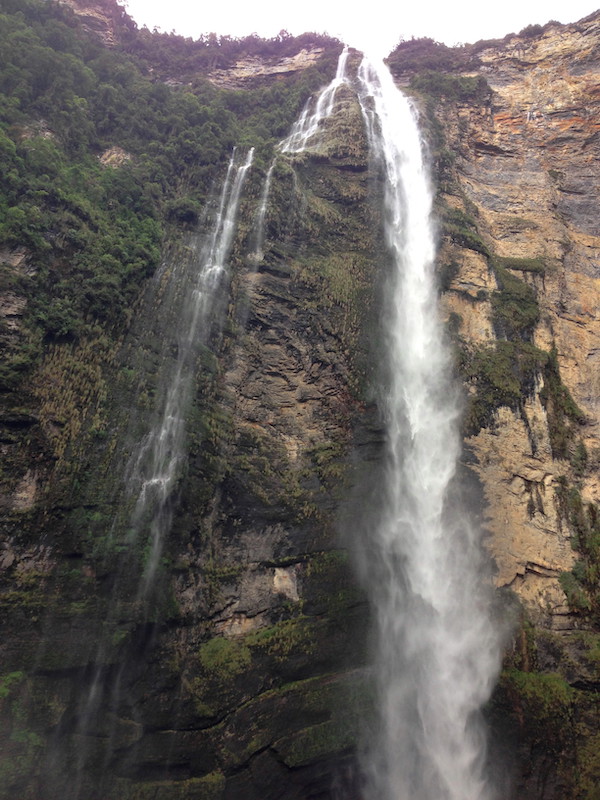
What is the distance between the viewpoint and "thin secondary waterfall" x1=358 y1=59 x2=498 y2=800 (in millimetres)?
10812

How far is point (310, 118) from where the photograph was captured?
21875mm

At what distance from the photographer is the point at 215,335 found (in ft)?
44.9

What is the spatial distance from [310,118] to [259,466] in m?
16.2

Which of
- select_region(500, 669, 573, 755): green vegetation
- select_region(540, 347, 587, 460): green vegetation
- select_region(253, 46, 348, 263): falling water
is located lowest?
select_region(500, 669, 573, 755): green vegetation

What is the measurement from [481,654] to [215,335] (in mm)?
9765

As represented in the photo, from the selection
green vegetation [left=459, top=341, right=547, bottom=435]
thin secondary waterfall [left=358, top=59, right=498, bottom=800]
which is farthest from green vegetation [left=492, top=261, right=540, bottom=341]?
thin secondary waterfall [left=358, top=59, right=498, bottom=800]

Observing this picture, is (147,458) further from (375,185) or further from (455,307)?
(375,185)

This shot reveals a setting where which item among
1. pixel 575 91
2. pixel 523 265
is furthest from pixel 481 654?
pixel 575 91

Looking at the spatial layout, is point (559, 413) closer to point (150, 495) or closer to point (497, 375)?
point (497, 375)

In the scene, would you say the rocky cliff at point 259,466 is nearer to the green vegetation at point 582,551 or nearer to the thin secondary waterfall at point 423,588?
the green vegetation at point 582,551

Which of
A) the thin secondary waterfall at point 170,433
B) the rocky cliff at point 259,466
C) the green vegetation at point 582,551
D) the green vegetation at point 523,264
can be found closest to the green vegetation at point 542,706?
the rocky cliff at point 259,466

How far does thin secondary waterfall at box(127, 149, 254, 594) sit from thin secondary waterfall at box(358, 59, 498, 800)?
4.91 metres

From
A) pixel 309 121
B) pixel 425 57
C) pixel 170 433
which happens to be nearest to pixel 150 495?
pixel 170 433

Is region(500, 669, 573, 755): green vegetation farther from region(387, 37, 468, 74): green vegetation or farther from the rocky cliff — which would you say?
region(387, 37, 468, 74): green vegetation
